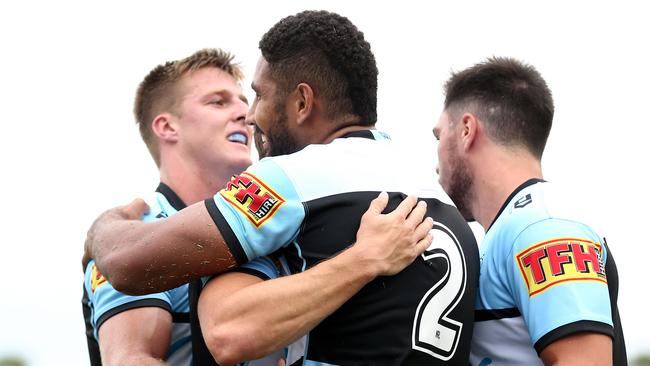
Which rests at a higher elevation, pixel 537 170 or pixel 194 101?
pixel 194 101

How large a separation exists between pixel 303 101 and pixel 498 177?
1485 millimetres

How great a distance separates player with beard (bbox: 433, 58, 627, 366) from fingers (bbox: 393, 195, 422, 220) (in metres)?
0.72

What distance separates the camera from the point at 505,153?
5.25 meters

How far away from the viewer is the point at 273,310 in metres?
3.57

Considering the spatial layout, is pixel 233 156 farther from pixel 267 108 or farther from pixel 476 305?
pixel 476 305

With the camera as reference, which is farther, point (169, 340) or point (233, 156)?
point (233, 156)

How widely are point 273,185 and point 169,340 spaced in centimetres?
150

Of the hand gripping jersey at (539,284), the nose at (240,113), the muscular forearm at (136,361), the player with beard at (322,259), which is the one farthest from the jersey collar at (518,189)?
the nose at (240,113)

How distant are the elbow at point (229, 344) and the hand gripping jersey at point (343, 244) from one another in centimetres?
33

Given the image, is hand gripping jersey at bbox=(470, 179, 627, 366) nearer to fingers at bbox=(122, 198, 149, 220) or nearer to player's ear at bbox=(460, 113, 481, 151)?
player's ear at bbox=(460, 113, 481, 151)

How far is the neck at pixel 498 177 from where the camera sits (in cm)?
512

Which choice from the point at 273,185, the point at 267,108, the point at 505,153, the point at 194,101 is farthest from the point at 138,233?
the point at 194,101

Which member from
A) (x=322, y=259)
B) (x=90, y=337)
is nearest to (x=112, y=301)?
(x=90, y=337)

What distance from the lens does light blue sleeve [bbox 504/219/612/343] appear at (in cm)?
417
